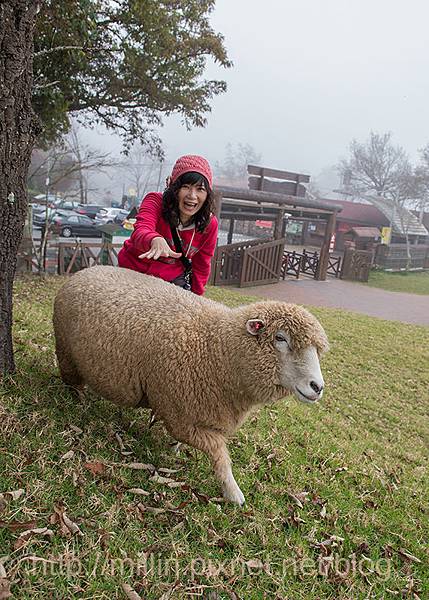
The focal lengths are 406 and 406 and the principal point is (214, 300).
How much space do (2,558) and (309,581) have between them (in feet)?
4.34

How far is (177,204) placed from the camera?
2.62 metres

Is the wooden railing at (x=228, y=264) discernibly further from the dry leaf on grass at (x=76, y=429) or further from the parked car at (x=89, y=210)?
the parked car at (x=89, y=210)

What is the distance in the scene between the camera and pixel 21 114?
7.75 feet

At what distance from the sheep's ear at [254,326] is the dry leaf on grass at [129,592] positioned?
46.7 inches

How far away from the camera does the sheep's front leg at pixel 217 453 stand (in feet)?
7.23

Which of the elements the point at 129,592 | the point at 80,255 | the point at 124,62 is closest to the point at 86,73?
the point at 124,62

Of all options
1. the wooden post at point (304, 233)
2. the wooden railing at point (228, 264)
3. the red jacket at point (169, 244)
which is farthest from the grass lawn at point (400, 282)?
the red jacket at point (169, 244)

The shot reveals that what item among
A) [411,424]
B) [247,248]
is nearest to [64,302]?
[411,424]

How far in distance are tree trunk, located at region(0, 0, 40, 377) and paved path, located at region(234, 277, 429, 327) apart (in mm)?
10925

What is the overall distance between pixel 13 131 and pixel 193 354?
1.65 meters

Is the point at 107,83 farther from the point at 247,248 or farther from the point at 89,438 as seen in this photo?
→ the point at 89,438

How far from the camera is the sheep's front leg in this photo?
7.23ft

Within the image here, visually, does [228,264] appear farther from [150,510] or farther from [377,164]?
[377,164]

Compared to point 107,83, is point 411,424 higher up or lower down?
lower down
